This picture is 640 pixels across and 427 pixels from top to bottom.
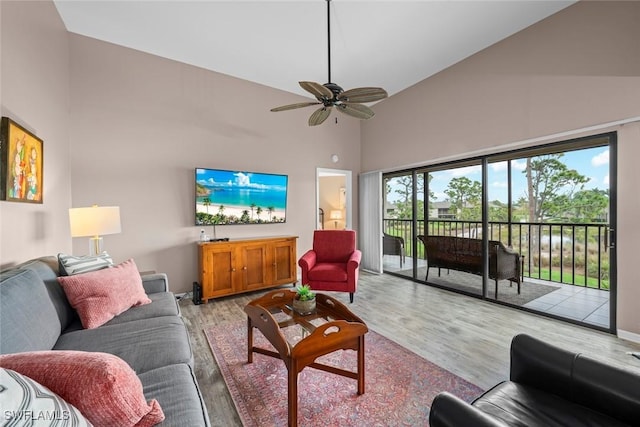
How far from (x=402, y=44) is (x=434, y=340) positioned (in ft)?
10.9

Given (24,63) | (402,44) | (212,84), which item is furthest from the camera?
(212,84)

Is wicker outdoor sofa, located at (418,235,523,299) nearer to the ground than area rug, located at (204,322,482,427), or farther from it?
farther from it

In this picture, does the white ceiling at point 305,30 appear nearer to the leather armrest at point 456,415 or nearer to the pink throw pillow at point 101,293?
the pink throw pillow at point 101,293

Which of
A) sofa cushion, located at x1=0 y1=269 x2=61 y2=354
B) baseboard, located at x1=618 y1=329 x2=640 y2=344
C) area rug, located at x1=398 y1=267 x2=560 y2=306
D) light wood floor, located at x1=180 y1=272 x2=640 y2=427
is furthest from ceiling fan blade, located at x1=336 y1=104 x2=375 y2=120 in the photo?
baseboard, located at x1=618 y1=329 x2=640 y2=344

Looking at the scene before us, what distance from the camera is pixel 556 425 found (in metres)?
1.03

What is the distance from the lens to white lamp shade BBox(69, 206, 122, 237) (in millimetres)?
2432

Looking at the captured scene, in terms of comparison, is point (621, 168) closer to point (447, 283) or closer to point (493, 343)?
point (493, 343)

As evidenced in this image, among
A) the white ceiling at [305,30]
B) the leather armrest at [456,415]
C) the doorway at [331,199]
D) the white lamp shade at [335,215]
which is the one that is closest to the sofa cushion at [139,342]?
the leather armrest at [456,415]

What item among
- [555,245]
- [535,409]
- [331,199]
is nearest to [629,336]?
[555,245]

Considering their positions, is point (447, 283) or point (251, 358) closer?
point (251, 358)

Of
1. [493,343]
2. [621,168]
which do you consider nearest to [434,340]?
[493,343]

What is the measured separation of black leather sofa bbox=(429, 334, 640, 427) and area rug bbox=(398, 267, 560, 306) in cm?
250

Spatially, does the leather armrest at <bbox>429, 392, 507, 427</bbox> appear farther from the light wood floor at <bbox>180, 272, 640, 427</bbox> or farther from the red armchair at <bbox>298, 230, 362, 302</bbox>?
the red armchair at <bbox>298, 230, 362, 302</bbox>

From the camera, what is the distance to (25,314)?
130cm
